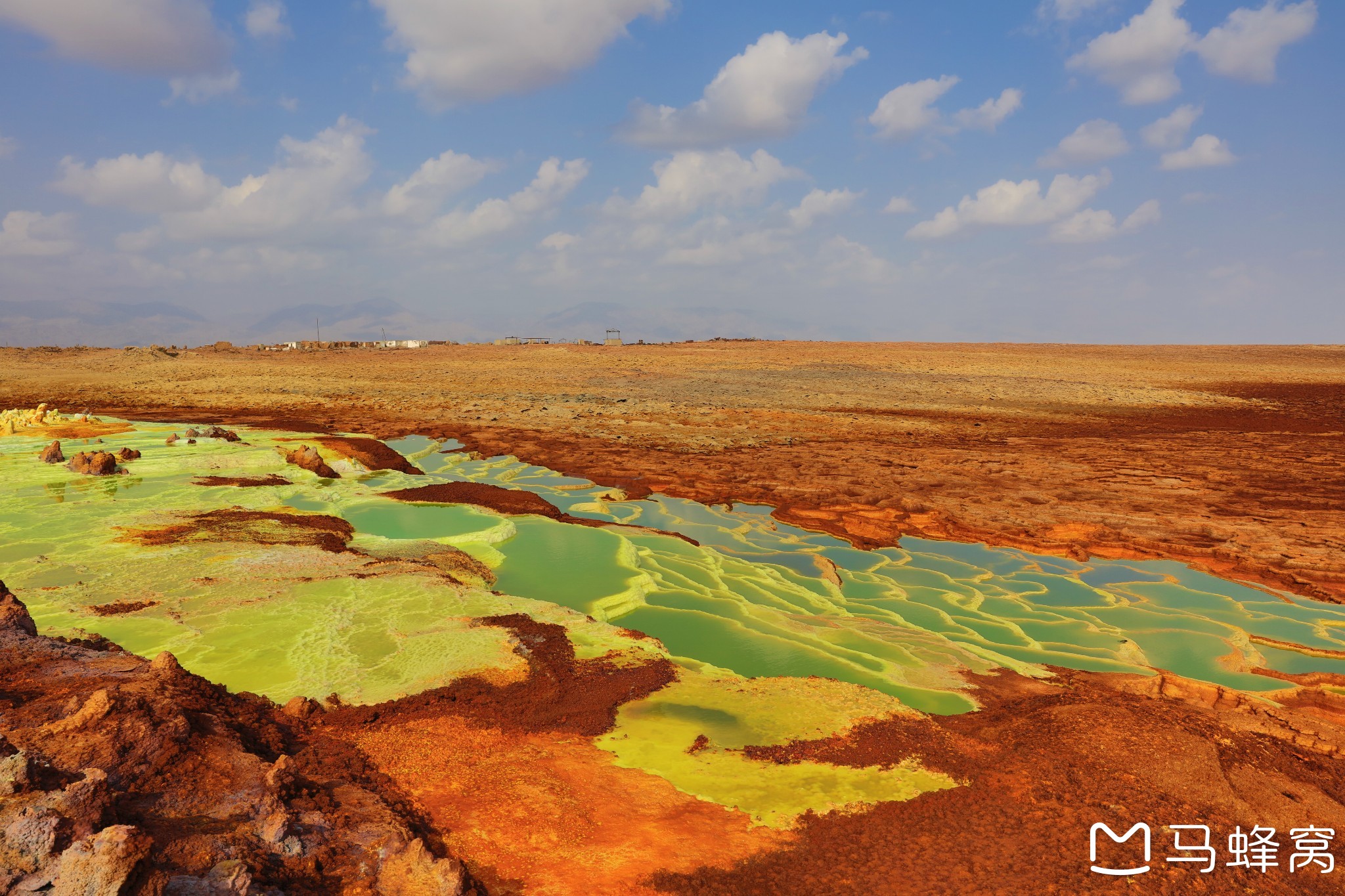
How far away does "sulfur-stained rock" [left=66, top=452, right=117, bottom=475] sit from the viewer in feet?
36.9

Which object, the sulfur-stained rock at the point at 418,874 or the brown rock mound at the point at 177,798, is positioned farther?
the sulfur-stained rock at the point at 418,874

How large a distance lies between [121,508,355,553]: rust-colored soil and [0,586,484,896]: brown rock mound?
4.13 metres

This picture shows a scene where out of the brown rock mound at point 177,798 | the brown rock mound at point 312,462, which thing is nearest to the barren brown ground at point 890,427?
the brown rock mound at point 312,462

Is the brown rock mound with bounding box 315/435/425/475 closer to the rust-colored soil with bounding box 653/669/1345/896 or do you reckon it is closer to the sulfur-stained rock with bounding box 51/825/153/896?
the rust-colored soil with bounding box 653/669/1345/896

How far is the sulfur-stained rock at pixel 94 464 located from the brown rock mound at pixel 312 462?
2595mm

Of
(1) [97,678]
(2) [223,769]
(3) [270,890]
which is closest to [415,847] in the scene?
(3) [270,890]

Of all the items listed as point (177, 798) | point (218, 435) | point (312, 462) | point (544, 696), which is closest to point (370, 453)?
point (312, 462)

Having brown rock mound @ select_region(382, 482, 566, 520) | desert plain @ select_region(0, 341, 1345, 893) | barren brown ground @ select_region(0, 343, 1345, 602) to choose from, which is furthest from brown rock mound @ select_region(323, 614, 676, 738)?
barren brown ground @ select_region(0, 343, 1345, 602)

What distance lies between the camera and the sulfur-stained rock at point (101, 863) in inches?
96.9

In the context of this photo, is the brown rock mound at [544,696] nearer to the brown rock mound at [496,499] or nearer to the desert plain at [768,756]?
the desert plain at [768,756]

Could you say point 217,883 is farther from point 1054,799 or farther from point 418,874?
point 1054,799

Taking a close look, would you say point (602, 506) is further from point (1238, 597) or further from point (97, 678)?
point (1238, 597)

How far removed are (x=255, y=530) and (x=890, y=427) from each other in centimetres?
1688

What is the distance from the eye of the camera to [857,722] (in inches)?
199
